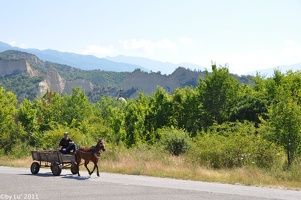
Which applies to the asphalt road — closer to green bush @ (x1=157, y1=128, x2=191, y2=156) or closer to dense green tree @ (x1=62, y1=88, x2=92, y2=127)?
green bush @ (x1=157, y1=128, x2=191, y2=156)

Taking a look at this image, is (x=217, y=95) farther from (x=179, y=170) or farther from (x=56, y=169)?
(x=56, y=169)

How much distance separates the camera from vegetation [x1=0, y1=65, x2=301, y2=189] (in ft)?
59.6

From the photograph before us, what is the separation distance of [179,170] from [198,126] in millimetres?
27625

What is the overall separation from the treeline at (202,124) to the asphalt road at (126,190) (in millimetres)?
5808

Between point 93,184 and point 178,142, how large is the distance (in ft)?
41.2

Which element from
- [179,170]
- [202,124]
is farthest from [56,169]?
[202,124]

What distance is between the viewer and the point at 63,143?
1712cm

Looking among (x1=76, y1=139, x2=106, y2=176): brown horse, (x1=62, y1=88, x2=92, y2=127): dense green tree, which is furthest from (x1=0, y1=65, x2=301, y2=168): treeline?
(x1=76, y1=139, x2=106, y2=176): brown horse

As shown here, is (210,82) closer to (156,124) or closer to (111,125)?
(156,124)

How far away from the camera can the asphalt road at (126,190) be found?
1120cm

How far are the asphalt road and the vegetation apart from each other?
2.69 meters

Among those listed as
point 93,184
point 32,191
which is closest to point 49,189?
point 32,191

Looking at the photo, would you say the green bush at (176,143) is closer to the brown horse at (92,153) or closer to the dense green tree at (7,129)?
the brown horse at (92,153)

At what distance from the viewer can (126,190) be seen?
12.5m
